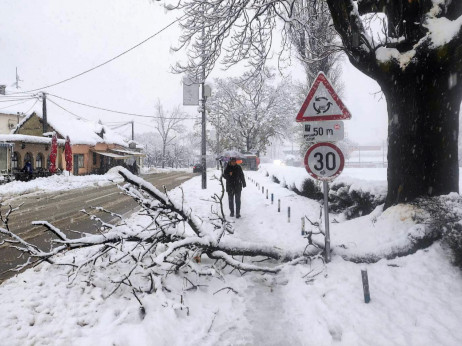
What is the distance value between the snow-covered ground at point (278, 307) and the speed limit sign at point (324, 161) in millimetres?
1190

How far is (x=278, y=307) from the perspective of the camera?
386cm

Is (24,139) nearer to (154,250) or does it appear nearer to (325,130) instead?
(154,250)

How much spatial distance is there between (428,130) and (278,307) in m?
3.59

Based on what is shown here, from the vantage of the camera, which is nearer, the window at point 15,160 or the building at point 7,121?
the window at point 15,160

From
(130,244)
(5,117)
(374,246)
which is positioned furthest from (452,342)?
(5,117)

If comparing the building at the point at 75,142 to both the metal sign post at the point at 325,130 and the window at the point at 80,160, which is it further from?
the metal sign post at the point at 325,130

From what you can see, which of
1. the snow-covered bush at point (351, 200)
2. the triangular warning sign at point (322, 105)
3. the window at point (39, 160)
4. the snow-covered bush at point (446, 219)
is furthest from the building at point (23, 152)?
the snow-covered bush at point (446, 219)

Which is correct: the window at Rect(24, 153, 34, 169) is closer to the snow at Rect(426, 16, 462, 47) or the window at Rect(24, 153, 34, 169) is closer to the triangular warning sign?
the triangular warning sign

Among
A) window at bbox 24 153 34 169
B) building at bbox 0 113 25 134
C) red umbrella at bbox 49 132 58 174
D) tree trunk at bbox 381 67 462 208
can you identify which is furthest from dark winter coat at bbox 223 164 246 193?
building at bbox 0 113 25 134

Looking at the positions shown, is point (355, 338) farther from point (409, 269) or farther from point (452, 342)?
point (409, 269)

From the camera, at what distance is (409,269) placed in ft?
13.3

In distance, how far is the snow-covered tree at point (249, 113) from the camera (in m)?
41.4

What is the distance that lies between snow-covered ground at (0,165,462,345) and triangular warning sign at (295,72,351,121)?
1899 mm

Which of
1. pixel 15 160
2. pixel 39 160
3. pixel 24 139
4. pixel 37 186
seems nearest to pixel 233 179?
pixel 37 186
